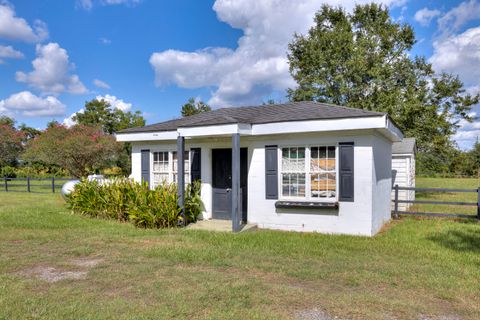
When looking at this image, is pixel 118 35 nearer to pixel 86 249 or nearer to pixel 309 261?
pixel 86 249

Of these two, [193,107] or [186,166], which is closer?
[186,166]

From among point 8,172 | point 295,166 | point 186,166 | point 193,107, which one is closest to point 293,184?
point 295,166

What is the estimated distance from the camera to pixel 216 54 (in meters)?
18.5

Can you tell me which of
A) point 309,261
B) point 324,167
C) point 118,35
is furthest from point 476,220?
point 118,35

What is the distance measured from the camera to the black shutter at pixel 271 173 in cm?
882

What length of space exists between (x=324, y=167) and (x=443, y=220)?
4431 millimetres

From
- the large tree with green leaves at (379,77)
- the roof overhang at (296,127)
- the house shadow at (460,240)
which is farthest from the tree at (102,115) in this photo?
the house shadow at (460,240)

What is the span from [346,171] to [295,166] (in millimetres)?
1243

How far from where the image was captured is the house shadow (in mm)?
6762

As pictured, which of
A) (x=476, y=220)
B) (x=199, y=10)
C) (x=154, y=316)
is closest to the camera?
(x=154, y=316)

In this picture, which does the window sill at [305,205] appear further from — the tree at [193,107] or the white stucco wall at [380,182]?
the tree at [193,107]

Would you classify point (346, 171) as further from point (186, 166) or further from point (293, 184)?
point (186, 166)

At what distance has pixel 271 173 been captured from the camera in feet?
29.1

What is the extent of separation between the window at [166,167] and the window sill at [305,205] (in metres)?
3.06
